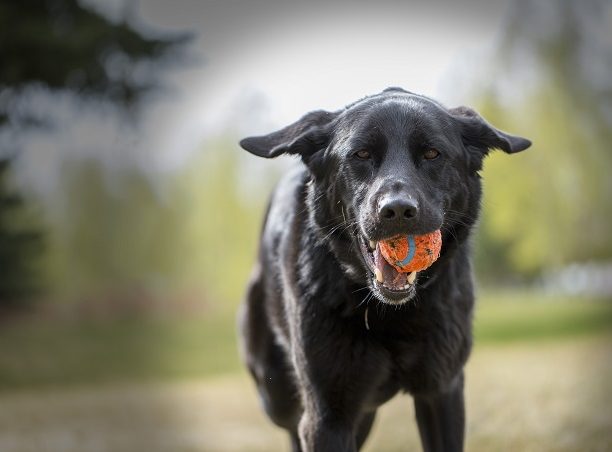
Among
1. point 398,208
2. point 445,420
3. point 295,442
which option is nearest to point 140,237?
point 295,442

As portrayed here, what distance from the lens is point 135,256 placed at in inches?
539

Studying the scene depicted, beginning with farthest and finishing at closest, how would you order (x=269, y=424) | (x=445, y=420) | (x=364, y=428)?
(x=269, y=424), (x=364, y=428), (x=445, y=420)

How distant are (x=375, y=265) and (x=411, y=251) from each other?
0.53 ft

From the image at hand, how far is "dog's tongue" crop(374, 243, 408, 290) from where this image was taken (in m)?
2.94

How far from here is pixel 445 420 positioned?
11.6 feet

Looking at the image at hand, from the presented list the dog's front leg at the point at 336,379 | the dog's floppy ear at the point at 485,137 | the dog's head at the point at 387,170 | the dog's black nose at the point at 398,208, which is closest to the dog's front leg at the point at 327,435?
the dog's front leg at the point at 336,379

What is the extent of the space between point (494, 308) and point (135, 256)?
5.67 meters

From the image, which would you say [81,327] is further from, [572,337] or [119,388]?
[572,337]

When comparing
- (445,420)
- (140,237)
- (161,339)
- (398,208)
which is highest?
(398,208)

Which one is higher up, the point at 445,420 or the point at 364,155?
the point at 364,155

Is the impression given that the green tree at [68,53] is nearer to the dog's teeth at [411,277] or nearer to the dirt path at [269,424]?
the dirt path at [269,424]

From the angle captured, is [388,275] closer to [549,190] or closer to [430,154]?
[430,154]

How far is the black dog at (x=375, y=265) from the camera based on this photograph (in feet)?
9.67

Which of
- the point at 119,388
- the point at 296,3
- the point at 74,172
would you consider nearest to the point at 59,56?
the point at 74,172
